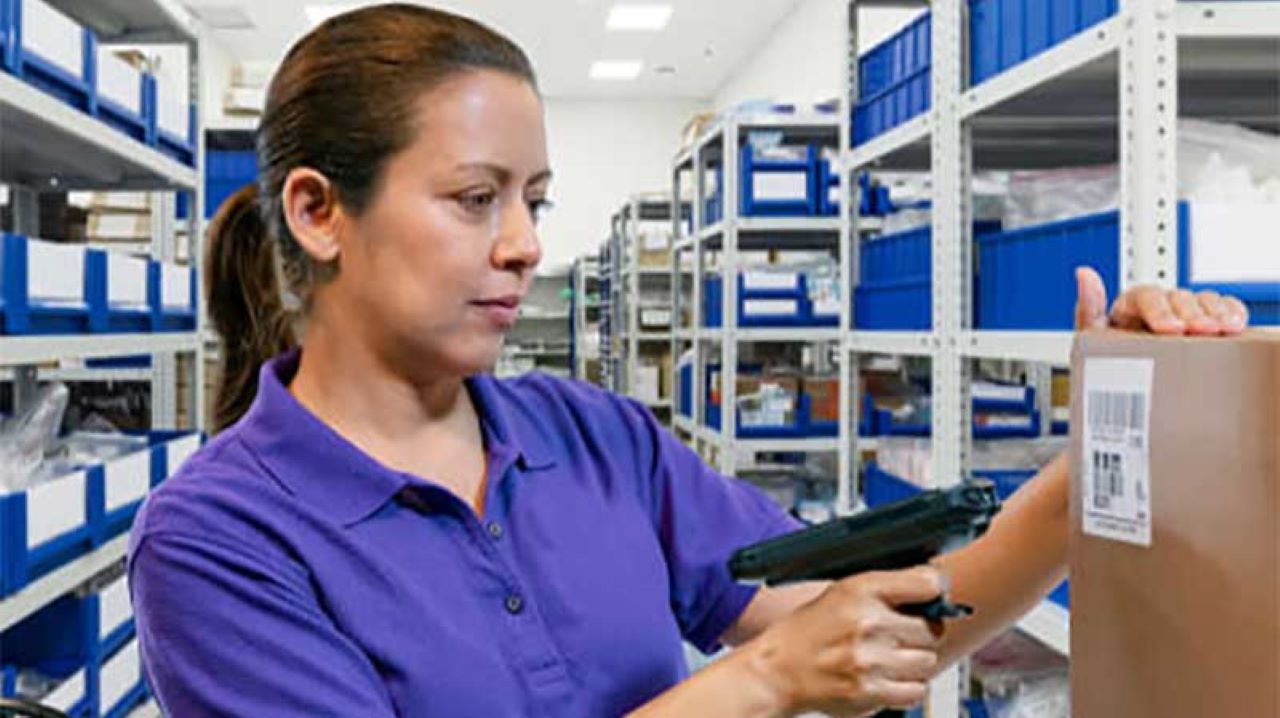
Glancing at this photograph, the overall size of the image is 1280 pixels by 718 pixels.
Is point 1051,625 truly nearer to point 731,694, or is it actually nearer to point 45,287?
point 731,694

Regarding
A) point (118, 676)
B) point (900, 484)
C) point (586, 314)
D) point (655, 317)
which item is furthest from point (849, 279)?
point (586, 314)

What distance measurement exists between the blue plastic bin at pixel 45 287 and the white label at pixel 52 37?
13.1 inches

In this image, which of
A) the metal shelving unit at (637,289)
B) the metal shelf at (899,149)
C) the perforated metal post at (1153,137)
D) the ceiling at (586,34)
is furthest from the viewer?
the ceiling at (586,34)

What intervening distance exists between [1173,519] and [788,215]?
3.71 m

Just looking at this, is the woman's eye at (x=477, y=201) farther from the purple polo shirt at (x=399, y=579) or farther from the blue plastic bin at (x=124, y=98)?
the blue plastic bin at (x=124, y=98)

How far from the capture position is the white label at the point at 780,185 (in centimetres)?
441

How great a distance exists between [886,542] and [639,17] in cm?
828

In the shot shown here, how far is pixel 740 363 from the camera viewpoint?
4.85 meters

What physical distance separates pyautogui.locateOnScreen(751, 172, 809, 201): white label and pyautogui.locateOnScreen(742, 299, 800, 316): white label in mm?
407

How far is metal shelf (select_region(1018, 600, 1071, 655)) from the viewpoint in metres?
1.59

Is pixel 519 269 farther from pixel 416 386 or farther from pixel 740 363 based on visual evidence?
pixel 740 363

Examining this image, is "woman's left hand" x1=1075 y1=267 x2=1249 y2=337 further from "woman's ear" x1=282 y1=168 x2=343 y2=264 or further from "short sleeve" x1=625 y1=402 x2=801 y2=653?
"woman's ear" x1=282 y1=168 x2=343 y2=264

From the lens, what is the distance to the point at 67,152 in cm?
273

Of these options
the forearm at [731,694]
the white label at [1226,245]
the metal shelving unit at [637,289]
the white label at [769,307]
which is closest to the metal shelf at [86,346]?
the forearm at [731,694]
